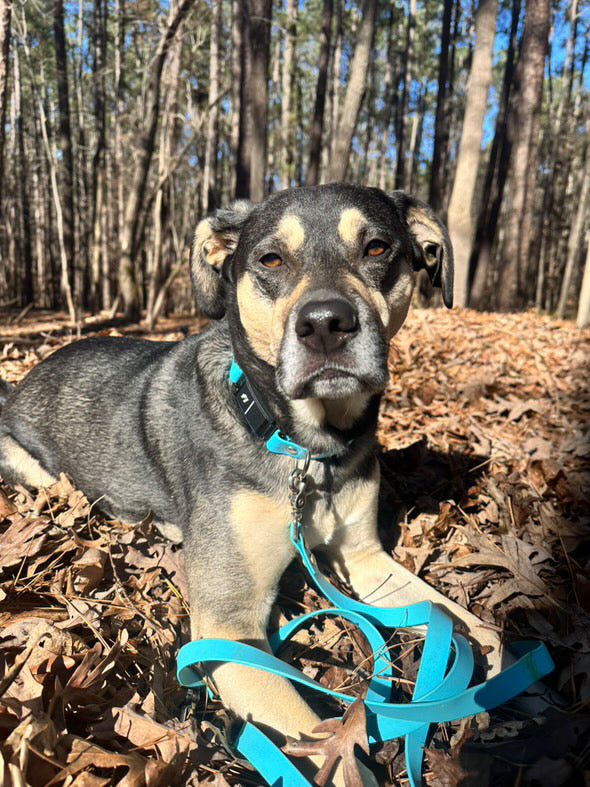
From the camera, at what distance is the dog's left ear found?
10.5 feet

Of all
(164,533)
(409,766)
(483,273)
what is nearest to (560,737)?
(409,766)

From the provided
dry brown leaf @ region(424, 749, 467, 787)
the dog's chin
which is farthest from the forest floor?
the dog's chin

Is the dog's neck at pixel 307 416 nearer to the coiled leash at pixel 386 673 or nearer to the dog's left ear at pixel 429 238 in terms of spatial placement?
the coiled leash at pixel 386 673

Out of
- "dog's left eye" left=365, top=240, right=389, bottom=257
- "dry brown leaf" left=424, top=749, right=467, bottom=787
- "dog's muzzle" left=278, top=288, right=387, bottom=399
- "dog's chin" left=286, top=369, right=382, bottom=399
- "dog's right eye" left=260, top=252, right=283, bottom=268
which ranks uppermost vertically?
"dog's left eye" left=365, top=240, right=389, bottom=257

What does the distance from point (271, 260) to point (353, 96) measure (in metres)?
10.8

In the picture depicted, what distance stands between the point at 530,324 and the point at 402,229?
9.28 metres

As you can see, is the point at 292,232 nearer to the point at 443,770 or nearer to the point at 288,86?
the point at 443,770

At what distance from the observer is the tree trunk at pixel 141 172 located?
10.9 meters

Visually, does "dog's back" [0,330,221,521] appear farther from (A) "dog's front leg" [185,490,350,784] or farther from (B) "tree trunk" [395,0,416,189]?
(B) "tree trunk" [395,0,416,189]

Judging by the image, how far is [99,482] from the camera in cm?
358

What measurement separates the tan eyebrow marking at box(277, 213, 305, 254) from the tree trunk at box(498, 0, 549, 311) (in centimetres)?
1339

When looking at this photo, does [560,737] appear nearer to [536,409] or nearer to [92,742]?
[92,742]

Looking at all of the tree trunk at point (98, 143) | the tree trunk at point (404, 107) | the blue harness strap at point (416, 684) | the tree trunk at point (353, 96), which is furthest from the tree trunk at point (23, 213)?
the blue harness strap at point (416, 684)

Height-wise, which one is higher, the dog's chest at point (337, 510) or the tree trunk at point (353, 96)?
the tree trunk at point (353, 96)
